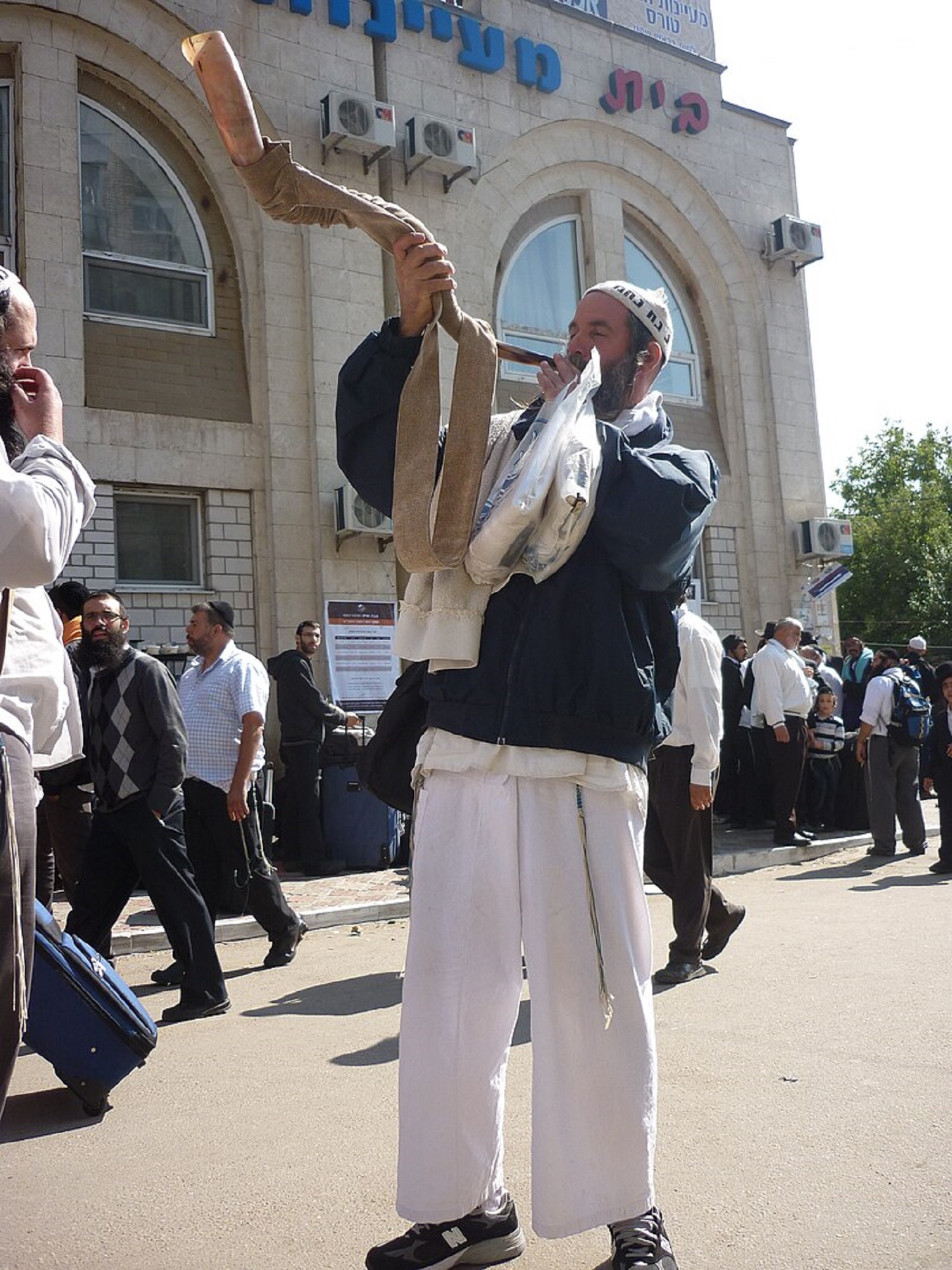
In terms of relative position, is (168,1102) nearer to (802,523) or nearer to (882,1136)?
(882,1136)

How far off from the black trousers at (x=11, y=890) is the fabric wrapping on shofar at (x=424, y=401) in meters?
1.01

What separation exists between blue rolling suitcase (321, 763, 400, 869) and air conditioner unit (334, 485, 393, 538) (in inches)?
140

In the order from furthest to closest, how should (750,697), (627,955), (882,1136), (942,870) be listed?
(750,697) → (942,870) → (882,1136) → (627,955)

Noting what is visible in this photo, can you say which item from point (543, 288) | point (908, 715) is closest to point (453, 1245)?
point (908, 715)

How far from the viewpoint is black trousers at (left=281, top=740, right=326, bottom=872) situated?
10859mm

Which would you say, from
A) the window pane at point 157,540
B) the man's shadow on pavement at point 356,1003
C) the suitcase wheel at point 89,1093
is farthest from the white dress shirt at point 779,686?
the suitcase wheel at point 89,1093

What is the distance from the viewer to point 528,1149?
11.5 ft

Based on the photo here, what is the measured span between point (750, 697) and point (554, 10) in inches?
415

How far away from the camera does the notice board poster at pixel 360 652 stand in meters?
13.7

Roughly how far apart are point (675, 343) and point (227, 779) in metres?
13.2

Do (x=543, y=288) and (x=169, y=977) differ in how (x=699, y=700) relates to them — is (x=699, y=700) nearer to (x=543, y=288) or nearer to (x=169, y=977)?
(x=169, y=977)

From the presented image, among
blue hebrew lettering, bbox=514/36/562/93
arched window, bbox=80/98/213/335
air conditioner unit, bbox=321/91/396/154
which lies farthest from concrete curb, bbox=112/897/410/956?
blue hebrew lettering, bbox=514/36/562/93

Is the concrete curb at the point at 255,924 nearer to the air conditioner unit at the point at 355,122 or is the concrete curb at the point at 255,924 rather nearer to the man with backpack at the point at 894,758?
the man with backpack at the point at 894,758

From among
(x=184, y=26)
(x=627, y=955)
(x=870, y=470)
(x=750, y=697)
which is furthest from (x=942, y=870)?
(x=870, y=470)
